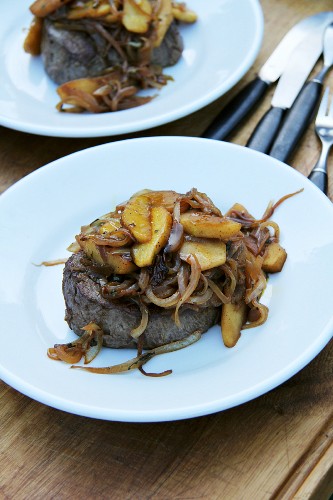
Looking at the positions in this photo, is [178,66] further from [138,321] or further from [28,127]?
[138,321]

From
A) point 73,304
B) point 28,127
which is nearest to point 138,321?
point 73,304

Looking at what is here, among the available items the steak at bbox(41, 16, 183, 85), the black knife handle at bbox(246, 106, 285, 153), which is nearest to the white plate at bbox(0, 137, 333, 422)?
the black knife handle at bbox(246, 106, 285, 153)

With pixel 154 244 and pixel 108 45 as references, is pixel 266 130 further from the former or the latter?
pixel 154 244

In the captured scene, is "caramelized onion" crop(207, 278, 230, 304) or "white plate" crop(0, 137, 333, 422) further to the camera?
"caramelized onion" crop(207, 278, 230, 304)

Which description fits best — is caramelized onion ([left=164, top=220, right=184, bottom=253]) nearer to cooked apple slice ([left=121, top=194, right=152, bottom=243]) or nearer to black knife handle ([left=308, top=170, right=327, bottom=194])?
cooked apple slice ([left=121, top=194, right=152, bottom=243])

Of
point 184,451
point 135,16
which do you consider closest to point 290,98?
point 135,16

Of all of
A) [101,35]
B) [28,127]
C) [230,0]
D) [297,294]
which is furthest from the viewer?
[230,0]
